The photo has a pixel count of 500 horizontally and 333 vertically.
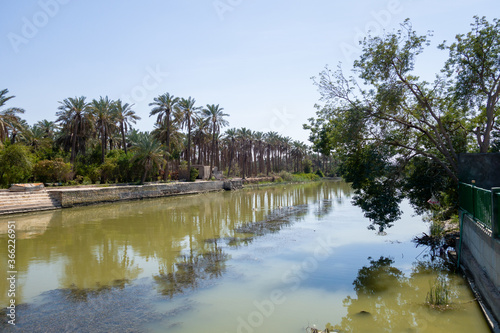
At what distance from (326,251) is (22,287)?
9.51m

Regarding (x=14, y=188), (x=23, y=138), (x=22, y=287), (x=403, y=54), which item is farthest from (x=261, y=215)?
(x=23, y=138)

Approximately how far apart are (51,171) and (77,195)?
7.27m

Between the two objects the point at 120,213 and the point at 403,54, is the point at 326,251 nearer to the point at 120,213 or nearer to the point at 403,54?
the point at 403,54

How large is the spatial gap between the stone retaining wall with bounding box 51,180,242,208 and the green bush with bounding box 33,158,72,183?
5.49 m

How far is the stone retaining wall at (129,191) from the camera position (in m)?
27.1

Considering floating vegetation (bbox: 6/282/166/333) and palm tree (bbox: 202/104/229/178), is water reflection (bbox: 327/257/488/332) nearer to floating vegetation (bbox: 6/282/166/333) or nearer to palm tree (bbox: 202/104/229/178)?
floating vegetation (bbox: 6/282/166/333)

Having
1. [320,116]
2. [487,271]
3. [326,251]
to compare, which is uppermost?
[320,116]

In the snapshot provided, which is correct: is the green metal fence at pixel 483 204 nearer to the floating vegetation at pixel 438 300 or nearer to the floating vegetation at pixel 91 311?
the floating vegetation at pixel 438 300

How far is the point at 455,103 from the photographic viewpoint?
1298cm

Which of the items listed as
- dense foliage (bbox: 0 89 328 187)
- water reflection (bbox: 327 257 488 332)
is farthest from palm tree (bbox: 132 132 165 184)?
water reflection (bbox: 327 257 488 332)

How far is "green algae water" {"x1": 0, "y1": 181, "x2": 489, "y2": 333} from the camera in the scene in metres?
6.77

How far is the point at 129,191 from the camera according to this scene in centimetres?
3369

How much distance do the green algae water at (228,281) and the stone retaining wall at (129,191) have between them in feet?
34.9

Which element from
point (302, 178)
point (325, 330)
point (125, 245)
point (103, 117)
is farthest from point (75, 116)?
point (302, 178)
